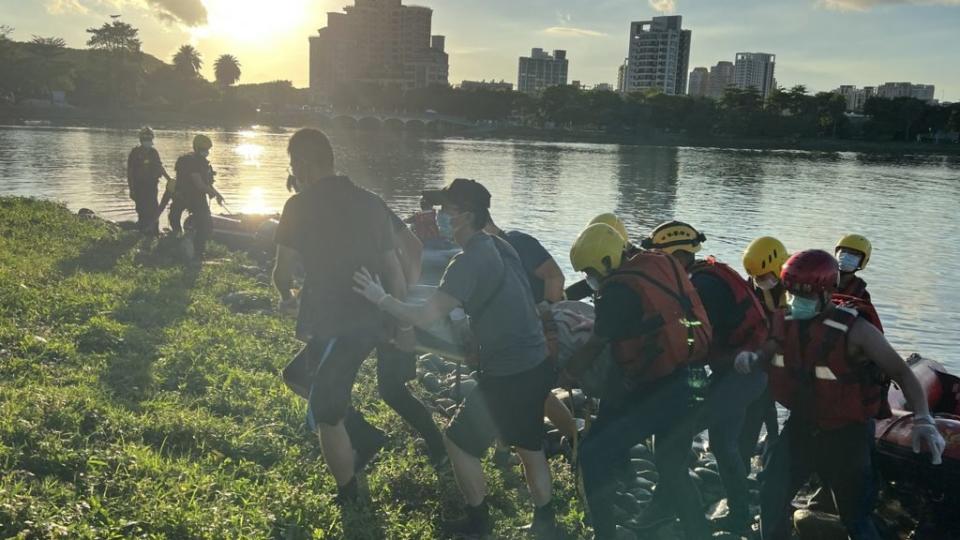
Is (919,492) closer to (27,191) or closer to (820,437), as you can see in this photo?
(820,437)

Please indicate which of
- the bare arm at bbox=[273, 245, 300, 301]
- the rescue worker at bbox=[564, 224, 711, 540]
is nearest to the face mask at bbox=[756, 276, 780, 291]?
the rescue worker at bbox=[564, 224, 711, 540]

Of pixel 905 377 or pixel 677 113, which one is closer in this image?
pixel 905 377

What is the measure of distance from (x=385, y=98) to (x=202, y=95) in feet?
120

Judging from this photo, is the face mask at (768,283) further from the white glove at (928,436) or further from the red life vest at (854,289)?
the white glove at (928,436)

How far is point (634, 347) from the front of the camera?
189 inches

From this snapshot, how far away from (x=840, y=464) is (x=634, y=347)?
1.37m

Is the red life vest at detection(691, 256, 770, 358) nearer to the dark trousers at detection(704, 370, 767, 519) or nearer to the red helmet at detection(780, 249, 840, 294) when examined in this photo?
the dark trousers at detection(704, 370, 767, 519)

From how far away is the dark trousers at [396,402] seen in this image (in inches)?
226

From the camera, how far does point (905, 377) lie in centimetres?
412

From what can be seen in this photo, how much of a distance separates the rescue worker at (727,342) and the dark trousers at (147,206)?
43.4ft

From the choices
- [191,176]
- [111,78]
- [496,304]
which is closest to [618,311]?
[496,304]

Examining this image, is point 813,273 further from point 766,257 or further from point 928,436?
point 766,257

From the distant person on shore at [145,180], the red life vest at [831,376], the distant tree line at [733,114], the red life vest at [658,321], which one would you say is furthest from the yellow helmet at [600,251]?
the distant tree line at [733,114]

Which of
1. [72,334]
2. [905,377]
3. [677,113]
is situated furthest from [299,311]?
[677,113]
